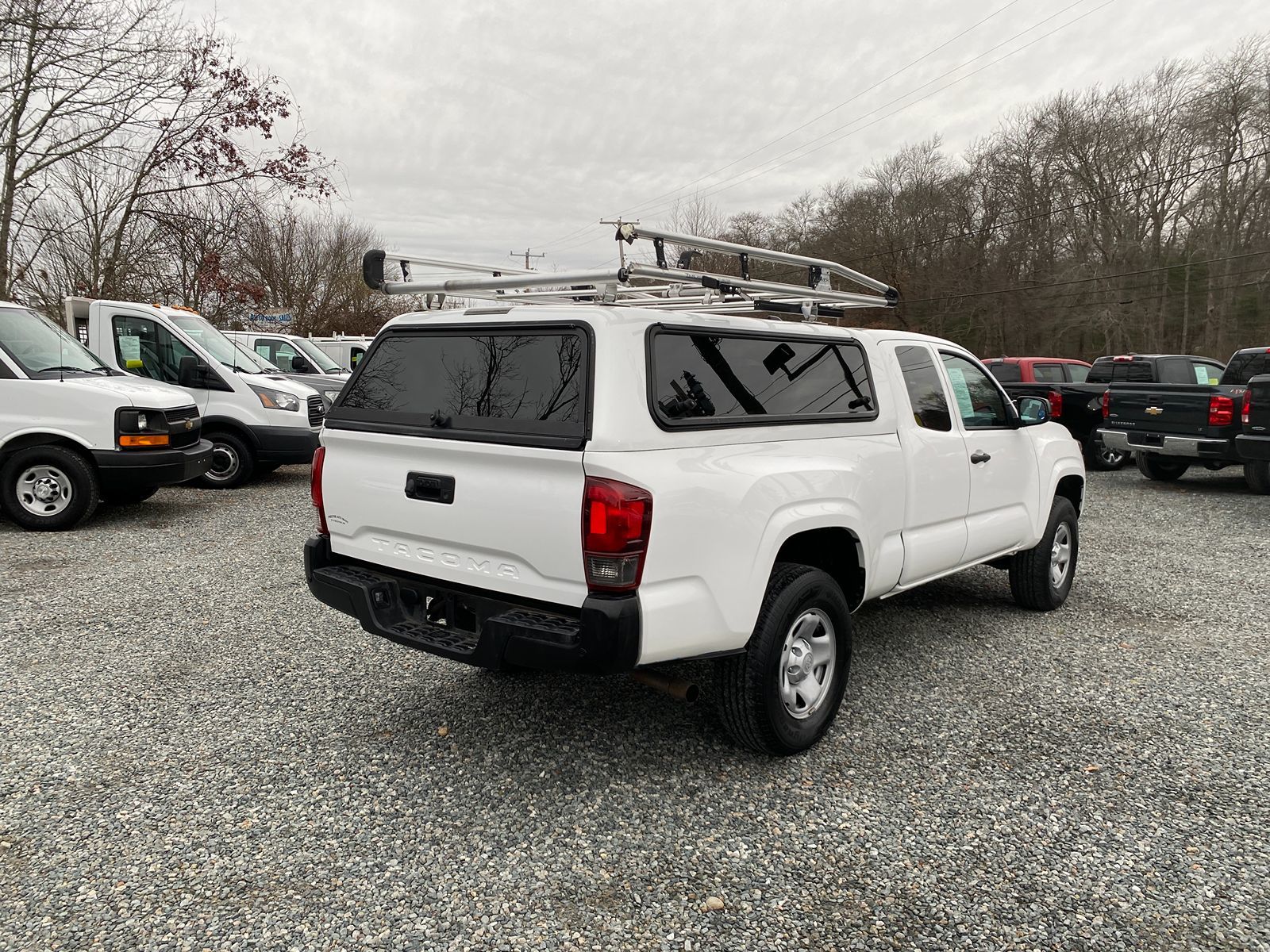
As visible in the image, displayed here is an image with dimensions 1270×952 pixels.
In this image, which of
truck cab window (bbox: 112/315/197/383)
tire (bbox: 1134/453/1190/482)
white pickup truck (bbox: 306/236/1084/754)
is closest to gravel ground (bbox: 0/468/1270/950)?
white pickup truck (bbox: 306/236/1084/754)

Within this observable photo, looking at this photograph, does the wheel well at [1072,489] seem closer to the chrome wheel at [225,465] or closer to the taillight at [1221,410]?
the taillight at [1221,410]

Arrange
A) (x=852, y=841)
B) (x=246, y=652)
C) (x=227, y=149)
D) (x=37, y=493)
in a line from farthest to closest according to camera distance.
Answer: (x=227, y=149) < (x=37, y=493) < (x=246, y=652) < (x=852, y=841)

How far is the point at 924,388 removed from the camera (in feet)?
14.9

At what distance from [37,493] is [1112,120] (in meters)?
35.5

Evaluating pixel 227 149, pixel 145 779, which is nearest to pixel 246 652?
pixel 145 779

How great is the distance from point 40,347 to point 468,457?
723cm

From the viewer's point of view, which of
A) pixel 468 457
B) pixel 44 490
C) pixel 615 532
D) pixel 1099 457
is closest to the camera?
pixel 615 532

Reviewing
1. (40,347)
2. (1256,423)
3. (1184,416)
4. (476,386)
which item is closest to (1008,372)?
(1184,416)

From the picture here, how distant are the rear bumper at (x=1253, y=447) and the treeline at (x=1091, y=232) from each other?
22722 mm

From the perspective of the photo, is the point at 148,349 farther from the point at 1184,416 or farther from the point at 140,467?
the point at 1184,416

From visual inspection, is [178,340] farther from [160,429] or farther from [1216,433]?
[1216,433]

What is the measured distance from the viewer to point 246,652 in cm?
473

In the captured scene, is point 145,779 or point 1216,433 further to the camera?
point 1216,433

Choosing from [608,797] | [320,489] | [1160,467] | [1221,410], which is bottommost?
[608,797]
